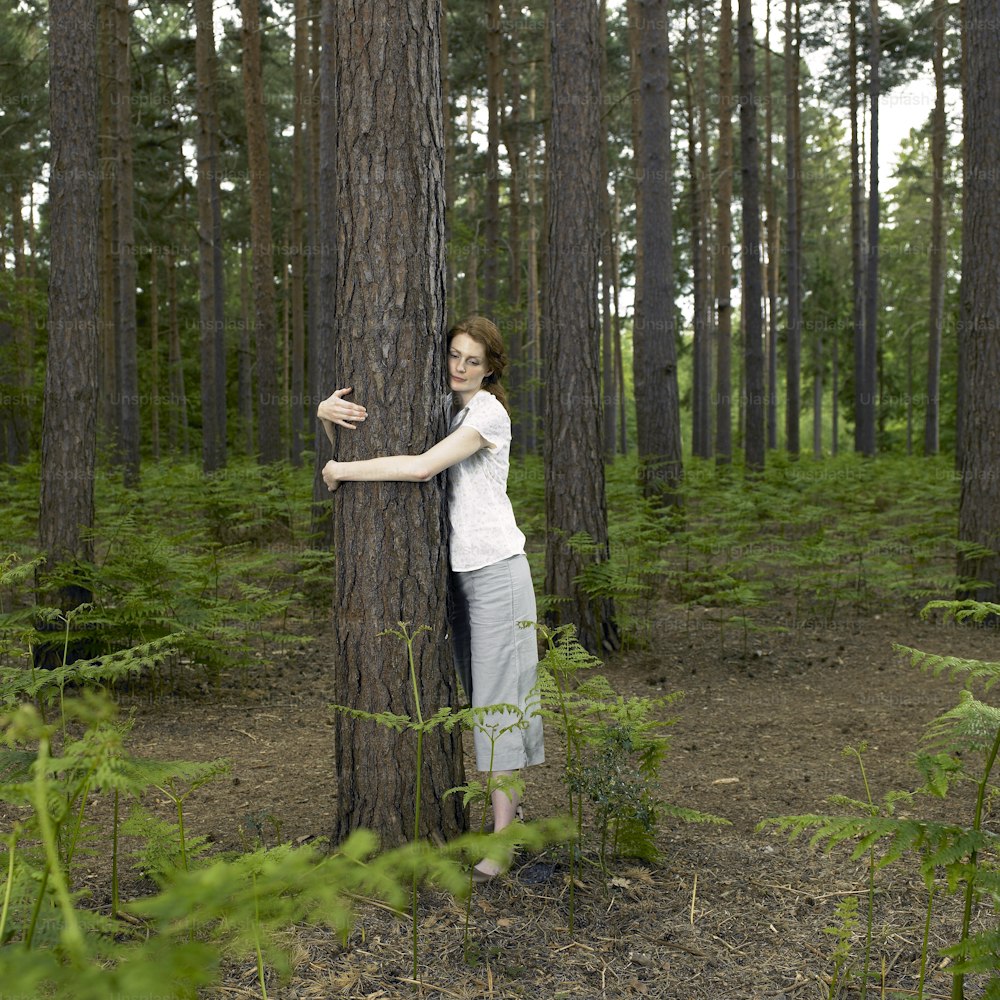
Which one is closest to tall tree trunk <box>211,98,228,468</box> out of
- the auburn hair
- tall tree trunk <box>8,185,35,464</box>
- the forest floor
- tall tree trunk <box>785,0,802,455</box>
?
tall tree trunk <box>8,185,35,464</box>

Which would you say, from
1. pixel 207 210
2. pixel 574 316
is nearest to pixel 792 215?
pixel 207 210

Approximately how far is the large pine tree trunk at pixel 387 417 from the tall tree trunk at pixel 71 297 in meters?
3.64

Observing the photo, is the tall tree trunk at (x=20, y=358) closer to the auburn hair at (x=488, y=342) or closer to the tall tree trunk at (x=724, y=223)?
the tall tree trunk at (x=724, y=223)

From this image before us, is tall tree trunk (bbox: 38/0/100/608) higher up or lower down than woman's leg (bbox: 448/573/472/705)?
higher up

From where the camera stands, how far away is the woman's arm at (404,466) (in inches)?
129

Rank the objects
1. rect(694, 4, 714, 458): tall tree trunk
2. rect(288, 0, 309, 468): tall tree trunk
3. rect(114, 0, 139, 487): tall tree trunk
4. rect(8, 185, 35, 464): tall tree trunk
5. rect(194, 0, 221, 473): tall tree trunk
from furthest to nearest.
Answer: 1. rect(694, 4, 714, 458): tall tree trunk
2. rect(288, 0, 309, 468): tall tree trunk
3. rect(194, 0, 221, 473): tall tree trunk
4. rect(114, 0, 139, 487): tall tree trunk
5. rect(8, 185, 35, 464): tall tree trunk

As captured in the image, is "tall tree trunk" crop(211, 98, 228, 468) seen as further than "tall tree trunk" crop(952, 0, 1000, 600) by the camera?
Yes

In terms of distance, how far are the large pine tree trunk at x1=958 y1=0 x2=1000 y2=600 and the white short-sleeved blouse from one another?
18.3 ft

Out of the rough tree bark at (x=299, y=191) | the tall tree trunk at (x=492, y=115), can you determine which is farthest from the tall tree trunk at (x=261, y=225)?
the tall tree trunk at (x=492, y=115)

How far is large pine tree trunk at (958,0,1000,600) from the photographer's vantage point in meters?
7.61

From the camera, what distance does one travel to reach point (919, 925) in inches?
127

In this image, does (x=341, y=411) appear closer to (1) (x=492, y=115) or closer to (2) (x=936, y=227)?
(1) (x=492, y=115)

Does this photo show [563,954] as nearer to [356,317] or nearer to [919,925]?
[919,925]

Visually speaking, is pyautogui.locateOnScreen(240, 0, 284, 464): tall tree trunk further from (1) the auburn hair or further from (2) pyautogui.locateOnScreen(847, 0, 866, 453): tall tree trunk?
(2) pyautogui.locateOnScreen(847, 0, 866, 453): tall tree trunk
